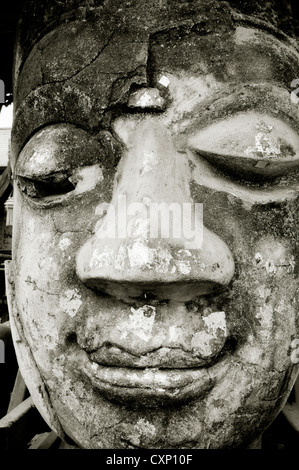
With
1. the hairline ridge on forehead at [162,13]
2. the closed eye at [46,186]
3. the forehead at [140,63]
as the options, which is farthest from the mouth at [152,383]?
the hairline ridge on forehead at [162,13]

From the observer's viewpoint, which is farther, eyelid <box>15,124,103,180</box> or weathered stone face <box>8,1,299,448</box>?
eyelid <box>15,124,103,180</box>

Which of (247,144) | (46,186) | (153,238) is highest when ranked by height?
(247,144)

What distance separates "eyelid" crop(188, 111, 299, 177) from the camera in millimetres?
1150

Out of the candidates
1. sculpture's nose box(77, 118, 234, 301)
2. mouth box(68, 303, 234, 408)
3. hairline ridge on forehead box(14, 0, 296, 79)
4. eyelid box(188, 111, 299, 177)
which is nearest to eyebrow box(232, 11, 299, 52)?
hairline ridge on forehead box(14, 0, 296, 79)

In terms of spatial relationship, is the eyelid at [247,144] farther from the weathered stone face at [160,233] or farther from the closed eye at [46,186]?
the closed eye at [46,186]

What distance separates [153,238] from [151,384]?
0.35 metres

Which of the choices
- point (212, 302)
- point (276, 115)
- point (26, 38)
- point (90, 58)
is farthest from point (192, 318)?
point (26, 38)

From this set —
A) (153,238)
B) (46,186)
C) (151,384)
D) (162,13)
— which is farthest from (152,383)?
(162,13)

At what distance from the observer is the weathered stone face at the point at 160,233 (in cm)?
105

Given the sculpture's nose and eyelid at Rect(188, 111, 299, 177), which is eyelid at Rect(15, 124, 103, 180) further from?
eyelid at Rect(188, 111, 299, 177)

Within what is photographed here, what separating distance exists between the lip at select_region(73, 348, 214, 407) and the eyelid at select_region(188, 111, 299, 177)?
1.80 feet

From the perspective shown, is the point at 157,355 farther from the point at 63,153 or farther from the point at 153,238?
the point at 63,153

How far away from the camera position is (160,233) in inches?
40.5

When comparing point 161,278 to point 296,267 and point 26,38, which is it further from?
point 26,38
